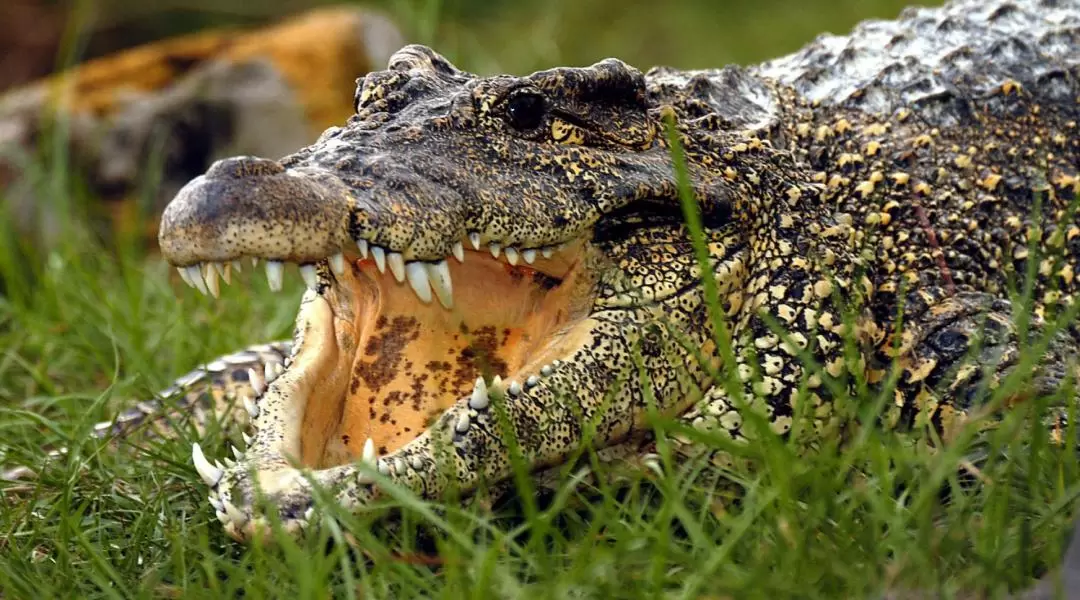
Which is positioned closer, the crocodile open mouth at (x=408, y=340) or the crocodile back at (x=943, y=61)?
the crocodile open mouth at (x=408, y=340)

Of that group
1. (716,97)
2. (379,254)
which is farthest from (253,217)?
(716,97)

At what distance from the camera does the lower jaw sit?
137 inches

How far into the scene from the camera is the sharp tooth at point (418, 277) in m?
3.11

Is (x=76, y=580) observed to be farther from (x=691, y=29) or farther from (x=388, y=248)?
(x=691, y=29)

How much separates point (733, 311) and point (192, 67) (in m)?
5.63

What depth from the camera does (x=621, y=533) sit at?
109 inches

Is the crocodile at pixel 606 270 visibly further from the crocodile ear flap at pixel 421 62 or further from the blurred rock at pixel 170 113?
the blurred rock at pixel 170 113

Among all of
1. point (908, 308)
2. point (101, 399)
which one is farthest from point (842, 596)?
point (101, 399)

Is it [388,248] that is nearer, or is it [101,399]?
[388,248]

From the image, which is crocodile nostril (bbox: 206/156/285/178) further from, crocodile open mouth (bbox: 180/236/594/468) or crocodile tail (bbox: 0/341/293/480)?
crocodile tail (bbox: 0/341/293/480)

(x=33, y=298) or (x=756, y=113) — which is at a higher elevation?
(x=756, y=113)

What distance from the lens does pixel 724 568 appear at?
266 cm

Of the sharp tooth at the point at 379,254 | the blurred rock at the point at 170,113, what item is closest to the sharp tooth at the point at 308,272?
the sharp tooth at the point at 379,254

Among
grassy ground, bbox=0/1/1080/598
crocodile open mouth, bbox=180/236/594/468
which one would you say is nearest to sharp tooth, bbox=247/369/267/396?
crocodile open mouth, bbox=180/236/594/468
